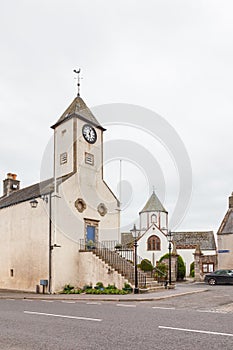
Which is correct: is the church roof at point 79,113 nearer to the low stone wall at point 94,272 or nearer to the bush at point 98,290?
the low stone wall at point 94,272

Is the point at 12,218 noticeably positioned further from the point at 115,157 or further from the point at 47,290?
the point at 115,157

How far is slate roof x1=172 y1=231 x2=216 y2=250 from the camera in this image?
193ft

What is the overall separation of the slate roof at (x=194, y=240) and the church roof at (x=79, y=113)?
3643 centimetres

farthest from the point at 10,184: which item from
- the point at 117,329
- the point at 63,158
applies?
the point at 117,329

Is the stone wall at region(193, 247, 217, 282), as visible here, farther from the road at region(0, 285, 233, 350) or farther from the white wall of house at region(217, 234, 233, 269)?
the road at region(0, 285, 233, 350)

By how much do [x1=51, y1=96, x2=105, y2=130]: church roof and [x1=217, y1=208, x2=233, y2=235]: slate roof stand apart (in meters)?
17.2

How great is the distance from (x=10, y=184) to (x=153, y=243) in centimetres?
2696

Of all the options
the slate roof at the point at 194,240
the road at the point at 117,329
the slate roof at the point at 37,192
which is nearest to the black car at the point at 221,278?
the slate roof at the point at 37,192

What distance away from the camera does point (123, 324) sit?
939 cm

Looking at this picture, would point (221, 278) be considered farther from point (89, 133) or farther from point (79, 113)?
point (79, 113)

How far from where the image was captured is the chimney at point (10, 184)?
31827mm

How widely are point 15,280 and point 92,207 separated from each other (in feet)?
20.8

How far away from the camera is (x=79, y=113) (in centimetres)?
2541

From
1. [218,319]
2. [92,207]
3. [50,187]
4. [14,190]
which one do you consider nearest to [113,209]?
[92,207]
